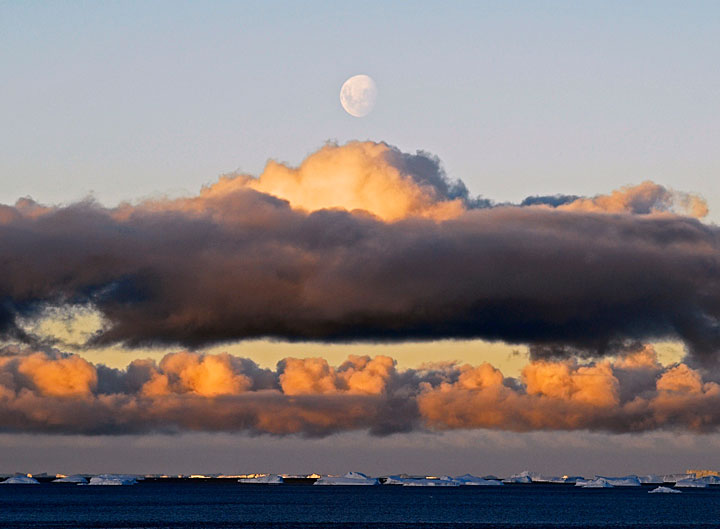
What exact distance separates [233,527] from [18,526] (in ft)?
124

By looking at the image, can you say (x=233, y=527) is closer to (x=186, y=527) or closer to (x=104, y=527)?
(x=186, y=527)

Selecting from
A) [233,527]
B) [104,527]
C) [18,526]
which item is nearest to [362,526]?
[233,527]

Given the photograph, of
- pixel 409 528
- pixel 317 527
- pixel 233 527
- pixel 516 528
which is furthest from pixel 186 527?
pixel 516 528

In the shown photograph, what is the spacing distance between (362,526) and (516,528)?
91.6 feet

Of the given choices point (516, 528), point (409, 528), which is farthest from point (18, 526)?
point (516, 528)

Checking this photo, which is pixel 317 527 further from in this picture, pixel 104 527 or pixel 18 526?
pixel 18 526

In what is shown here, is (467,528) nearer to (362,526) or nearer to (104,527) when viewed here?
(362,526)

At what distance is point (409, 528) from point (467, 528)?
1060 centimetres

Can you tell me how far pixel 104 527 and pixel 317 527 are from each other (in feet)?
123

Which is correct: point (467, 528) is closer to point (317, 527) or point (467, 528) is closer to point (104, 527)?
point (317, 527)

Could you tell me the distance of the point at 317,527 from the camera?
197500mm

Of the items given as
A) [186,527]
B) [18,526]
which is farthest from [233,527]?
[18,526]

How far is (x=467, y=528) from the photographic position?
628 ft

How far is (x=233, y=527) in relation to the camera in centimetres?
19662
